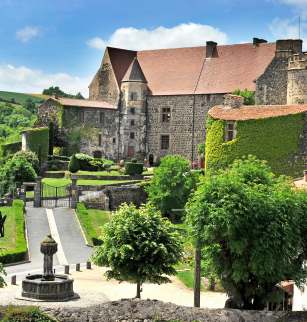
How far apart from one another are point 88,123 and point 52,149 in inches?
233

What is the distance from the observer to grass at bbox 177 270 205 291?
2951 cm

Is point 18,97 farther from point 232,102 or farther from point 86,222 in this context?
point 86,222

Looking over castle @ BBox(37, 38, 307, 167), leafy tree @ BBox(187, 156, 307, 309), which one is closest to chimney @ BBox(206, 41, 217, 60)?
castle @ BBox(37, 38, 307, 167)

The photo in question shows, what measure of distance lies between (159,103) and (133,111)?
10.3 feet

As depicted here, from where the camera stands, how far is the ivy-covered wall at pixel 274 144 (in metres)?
39.0

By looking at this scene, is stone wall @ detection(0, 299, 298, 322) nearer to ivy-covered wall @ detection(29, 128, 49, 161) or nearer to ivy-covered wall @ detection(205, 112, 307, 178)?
ivy-covered wall @ detection(205, 112, 307, 178)

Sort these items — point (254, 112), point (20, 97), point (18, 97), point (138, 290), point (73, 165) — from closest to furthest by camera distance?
point (138, 290) < point (254, 112) < point (73, 165) < point (18, 97) < point (20, 97)

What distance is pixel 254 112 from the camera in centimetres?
4081

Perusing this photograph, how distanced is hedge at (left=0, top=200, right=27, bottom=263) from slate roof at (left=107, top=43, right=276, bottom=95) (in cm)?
2951

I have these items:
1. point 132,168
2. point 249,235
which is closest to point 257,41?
point 132,168

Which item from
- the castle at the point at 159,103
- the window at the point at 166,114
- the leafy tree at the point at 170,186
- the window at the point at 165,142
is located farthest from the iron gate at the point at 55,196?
the window at the point at 166,114

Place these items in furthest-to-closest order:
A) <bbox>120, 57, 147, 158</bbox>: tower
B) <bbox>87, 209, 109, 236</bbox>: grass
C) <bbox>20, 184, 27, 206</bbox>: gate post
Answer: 1. <bbox>120, 57, 147, 158</bbox>: tower
2. <bbox>20, 184, 27, 206</bbox>: gate post
3. <bbox>87, 209, 109, 236</bbox>: grass

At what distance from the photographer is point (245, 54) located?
6162 cm

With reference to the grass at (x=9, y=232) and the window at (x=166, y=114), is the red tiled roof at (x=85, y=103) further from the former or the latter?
the grass at (x=9, y=232)
